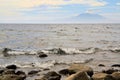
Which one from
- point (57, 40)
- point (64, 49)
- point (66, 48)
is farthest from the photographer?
point (57, 40)

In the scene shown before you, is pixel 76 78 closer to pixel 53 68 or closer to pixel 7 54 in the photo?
pixel 53 68

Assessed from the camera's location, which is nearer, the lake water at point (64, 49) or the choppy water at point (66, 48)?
the lake water at point (64, 49)

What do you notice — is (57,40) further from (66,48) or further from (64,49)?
(64,49)

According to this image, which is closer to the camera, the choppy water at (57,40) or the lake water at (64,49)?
the lake water at (64,49)

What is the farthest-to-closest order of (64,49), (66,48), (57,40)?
(57,40) → (66,48) → (64,49)

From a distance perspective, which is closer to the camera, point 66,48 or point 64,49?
point 64,49

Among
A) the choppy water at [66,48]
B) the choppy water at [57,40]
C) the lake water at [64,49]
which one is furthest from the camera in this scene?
the choppy water at [57,40]

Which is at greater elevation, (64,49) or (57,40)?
(64,49)

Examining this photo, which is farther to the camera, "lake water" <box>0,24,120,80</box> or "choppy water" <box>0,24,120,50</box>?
"choppy water" <box>0,24,120,50</box>

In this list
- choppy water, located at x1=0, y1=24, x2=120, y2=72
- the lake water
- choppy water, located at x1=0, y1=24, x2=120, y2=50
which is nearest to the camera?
the lake water

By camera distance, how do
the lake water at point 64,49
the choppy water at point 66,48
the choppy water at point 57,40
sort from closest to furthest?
the lake water at point 64,49 < the choppy water at point 66,48 < the choppy water at point 57,40

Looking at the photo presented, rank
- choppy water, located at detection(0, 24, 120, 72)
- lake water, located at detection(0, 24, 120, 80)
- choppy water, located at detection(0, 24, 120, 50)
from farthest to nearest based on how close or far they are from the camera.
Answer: choppy water, located at detection(0, 24, 120, 50), choppy water, located at detection(0, 24, 120, 72), lake water, located at detection(0, 24, 120, 80)

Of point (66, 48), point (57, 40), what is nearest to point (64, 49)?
point (66, 48)

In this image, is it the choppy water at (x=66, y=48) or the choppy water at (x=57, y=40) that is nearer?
the choppy water at (x=66, y=48)
